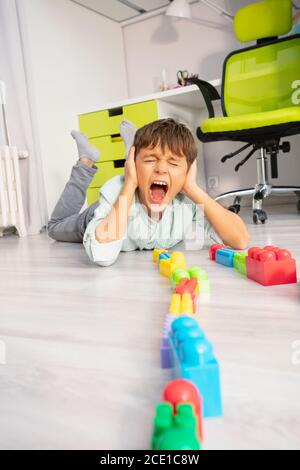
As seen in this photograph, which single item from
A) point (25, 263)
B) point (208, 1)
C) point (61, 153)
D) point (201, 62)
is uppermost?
point (208, 1)

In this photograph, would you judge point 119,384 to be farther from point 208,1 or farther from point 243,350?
point 208,1

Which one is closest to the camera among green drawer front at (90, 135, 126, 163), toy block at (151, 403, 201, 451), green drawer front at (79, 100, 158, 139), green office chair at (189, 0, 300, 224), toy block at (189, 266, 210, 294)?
toy block at (151, 403, 201, 451)

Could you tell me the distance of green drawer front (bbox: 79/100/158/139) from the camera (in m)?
2.54

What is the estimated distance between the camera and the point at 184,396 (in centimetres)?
33

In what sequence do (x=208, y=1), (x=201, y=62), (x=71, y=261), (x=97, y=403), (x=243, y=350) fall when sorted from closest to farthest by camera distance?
(x=97, y=403), (x=243, y=350), (x=71, y=261), (x=208, y=1), (x=201, y=62)

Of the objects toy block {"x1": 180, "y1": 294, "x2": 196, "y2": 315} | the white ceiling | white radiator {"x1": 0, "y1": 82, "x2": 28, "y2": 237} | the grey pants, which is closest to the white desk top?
white radiator {"x1": 0, "y1": 82, "x2": 28, "y2": 237}

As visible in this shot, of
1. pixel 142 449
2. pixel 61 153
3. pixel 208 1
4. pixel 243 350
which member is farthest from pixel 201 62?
pixel 142 449

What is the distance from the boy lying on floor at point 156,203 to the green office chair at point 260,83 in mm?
820

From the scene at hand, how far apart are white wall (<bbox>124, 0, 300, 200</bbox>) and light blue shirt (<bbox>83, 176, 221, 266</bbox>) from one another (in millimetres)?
1784

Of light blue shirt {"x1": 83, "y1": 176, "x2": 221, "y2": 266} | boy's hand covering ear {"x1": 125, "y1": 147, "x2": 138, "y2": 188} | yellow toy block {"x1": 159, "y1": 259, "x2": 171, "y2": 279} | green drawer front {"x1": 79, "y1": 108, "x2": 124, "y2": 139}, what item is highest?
green drawer front {"x1": 79, "y1": 108, "x2": 124, "y2": 139}

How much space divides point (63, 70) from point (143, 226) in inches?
78.9

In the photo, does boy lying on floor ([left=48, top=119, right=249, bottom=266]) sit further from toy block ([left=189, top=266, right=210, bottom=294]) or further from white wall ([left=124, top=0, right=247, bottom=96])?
white wall ([left=124, top=0, right=247, bottom=96])

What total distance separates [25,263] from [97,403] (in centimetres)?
105

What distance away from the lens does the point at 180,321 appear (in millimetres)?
448
